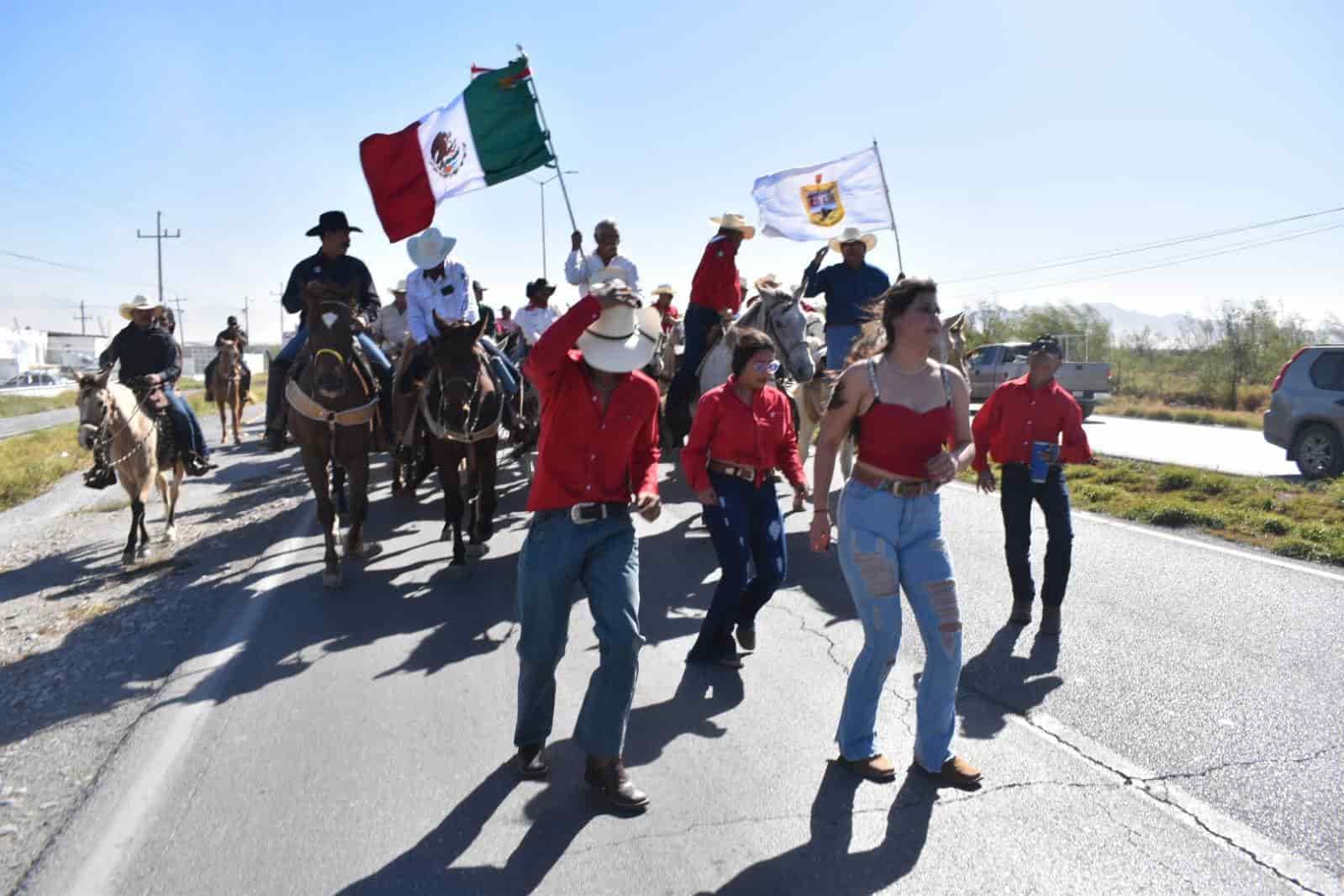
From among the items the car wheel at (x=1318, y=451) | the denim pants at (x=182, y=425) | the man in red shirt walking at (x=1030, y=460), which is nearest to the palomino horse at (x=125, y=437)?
the denim pants at (x=182, y=425)

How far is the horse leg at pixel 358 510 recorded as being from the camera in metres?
8.43

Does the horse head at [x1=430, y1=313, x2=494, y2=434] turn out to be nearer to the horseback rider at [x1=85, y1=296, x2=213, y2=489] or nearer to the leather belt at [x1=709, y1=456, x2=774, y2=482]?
the leather belt at [x1=709, y1=456, x2=774, y2=482]

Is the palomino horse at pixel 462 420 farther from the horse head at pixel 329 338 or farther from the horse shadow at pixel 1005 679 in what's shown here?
the horse shadow at pixel 1005 679

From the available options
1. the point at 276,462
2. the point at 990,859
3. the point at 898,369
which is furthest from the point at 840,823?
the point at 276,462

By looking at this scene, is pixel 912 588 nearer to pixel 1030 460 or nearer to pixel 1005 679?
pixel 1005 679

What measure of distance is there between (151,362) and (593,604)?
323 inches

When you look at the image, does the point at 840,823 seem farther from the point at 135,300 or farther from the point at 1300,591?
the point at 135,300

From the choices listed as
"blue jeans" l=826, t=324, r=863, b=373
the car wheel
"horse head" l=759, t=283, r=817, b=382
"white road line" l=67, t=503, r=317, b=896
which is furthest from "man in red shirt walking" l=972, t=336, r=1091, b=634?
the car wheel

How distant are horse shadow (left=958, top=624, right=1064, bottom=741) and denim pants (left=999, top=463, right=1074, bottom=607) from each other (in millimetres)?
→ 328

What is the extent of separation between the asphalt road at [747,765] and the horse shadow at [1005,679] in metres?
0.02

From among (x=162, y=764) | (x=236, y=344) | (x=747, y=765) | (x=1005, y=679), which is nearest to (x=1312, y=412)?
(x=1005, y=679)

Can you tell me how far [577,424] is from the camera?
13.5ft

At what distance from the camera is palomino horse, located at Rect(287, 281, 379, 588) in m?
8.02

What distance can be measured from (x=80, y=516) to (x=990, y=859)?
12715 millimetres
